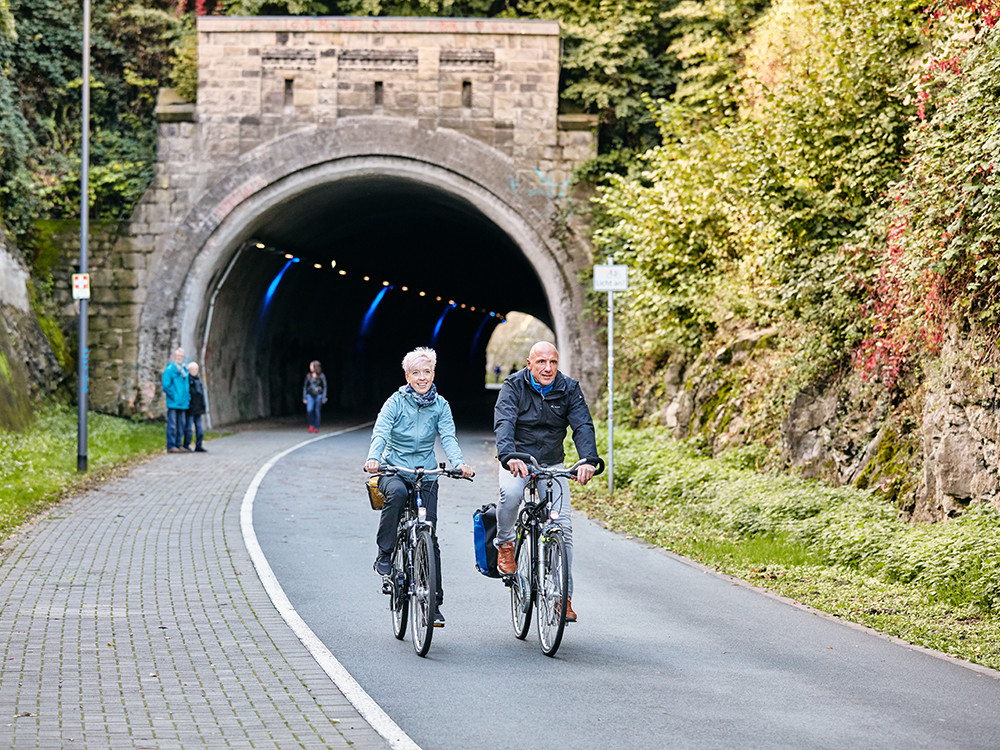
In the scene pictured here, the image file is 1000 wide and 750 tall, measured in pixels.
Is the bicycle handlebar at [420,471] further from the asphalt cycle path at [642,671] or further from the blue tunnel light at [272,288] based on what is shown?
the blue tunnel light at [272,288]

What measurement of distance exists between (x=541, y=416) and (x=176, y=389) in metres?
14.6

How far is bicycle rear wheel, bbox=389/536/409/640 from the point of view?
766 centimetres

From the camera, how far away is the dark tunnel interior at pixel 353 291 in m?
27.7

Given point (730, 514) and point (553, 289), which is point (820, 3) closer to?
point (730, 514)

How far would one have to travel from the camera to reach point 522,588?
778 centimetres

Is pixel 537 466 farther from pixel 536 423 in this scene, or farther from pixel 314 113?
pixel 314 113

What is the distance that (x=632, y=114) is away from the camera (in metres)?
25.5

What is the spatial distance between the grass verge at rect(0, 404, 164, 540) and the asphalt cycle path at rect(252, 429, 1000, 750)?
462 centimetres

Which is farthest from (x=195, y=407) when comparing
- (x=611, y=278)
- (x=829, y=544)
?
(x=829, y=544)

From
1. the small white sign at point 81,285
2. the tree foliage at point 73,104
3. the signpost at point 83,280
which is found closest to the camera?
the signpost at point 83,280

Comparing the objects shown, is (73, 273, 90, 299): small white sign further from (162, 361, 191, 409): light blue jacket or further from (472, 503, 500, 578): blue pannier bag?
(472, 503, 500, 578): blue pannier bag

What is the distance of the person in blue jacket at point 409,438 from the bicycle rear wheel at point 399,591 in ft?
0.24

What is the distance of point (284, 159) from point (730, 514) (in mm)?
15576

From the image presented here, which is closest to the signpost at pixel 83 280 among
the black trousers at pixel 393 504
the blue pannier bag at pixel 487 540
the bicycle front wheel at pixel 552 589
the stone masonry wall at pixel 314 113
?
the stone masonry wall at pixel 314 113
